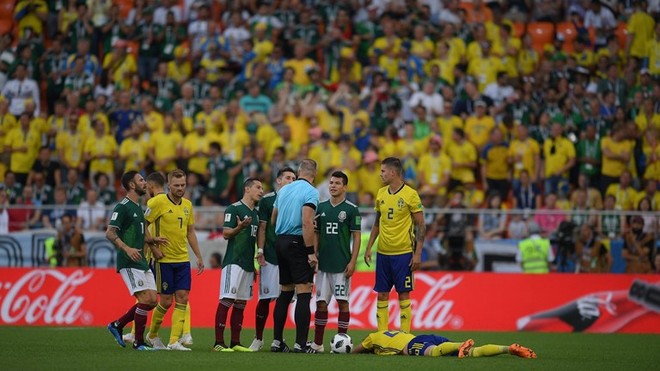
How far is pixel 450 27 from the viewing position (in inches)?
1145

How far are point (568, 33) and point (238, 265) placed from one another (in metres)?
17.1

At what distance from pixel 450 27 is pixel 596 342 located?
38.8 ft

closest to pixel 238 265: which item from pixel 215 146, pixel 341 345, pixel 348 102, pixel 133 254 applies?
pixel 133 254

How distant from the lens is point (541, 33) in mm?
30812

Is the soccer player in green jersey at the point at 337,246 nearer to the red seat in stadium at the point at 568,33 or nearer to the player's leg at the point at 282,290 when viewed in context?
the player's leg at the point at 282,290

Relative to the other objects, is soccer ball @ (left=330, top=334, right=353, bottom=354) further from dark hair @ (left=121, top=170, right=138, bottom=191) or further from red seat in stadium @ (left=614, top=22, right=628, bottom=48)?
red seat in stadium @ (left=614, top=22, right=628, bottom=48)

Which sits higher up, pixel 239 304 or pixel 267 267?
pixel 267 267

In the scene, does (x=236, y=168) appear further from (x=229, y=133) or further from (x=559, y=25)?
(x=559, y=25)

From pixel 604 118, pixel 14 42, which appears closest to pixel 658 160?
pixel 604 118

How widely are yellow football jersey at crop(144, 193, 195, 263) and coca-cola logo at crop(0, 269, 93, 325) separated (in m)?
7.71

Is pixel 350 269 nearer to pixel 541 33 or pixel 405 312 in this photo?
pixel 405 312

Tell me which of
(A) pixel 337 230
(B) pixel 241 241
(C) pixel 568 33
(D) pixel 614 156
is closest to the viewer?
(B) pixel 241 241

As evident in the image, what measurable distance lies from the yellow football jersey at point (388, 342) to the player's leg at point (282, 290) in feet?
3.72

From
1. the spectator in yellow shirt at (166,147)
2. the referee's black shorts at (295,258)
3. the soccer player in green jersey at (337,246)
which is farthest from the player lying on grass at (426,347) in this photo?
the spectator in yellow shirt at (166,147)
